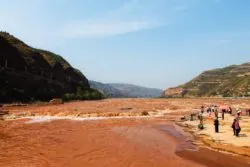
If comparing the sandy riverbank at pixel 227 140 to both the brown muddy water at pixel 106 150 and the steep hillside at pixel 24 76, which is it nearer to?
the brown muddy water at pixel 106 150

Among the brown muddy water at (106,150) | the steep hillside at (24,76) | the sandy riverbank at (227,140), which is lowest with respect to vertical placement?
the brown muddy water at (106,150)

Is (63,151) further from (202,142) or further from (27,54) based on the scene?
(27,54)

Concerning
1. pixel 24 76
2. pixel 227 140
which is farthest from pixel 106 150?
pixel 24 76

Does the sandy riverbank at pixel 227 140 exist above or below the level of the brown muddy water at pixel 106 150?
above

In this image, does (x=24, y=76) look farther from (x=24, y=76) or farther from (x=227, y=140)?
(x=227, y=140)

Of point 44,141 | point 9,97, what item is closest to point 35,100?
point 9,97

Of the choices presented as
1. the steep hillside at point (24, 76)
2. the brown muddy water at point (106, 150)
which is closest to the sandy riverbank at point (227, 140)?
the brown muddy water at point (106, 150)

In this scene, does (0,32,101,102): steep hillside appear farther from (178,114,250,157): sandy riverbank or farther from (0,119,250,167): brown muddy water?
(178,114,250,157): sandy riverbank

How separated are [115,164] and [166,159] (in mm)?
3439

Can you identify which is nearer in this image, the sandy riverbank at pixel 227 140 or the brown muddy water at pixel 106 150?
the brown muddy water at pixel 106 150

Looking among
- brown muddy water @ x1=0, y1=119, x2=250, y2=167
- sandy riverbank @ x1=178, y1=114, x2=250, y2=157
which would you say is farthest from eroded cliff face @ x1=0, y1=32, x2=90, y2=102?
sandy riverbank @ x1=178, y1=114, x2=250, y2=157

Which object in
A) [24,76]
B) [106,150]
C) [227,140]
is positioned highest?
[24,76]

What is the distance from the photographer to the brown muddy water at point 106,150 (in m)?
20.6

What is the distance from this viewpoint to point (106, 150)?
81.7 feet
